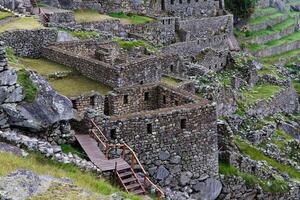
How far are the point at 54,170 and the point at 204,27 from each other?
44.6 meters

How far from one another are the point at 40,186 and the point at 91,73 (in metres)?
12.5

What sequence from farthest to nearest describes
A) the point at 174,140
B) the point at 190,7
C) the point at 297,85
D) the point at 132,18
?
the point at 190,7, the point at 297,85, the point at 132,18, the point at 174,140

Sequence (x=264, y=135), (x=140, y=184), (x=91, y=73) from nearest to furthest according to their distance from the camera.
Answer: (x=140, y=184), (x=91, y=73), (x=264, y=135)

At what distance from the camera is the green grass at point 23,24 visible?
34.1 m

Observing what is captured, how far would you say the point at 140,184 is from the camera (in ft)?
70.3

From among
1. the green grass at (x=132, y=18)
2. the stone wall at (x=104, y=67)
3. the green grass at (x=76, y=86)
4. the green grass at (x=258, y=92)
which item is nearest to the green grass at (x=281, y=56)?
the green grass at (x=132, y=18)

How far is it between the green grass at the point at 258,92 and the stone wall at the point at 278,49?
76.3 feet

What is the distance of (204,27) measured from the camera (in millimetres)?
62031

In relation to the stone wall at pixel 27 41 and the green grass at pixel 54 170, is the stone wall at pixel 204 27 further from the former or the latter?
the green grass at pixel 54 170

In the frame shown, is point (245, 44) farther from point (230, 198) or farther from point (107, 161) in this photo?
point (107, 161)

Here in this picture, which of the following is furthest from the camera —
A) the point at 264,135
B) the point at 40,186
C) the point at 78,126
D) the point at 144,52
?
the point at 144,52

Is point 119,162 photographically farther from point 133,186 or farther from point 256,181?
point 256,181

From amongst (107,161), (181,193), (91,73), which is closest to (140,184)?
(107,161)

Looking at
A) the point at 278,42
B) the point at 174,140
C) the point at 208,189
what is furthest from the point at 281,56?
the point at 174,140
